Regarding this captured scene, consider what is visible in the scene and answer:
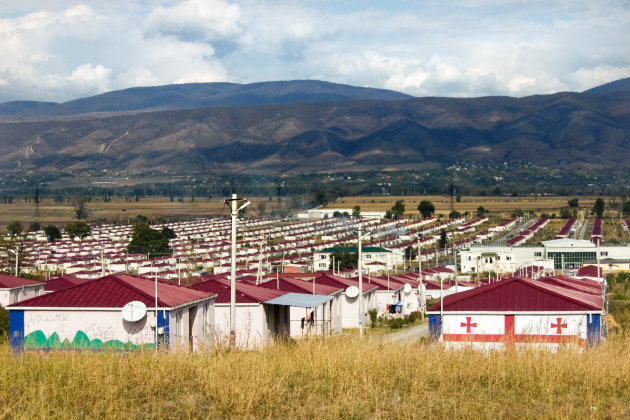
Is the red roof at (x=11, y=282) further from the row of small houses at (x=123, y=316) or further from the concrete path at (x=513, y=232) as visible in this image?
the concrete path at (x=513, y=232)

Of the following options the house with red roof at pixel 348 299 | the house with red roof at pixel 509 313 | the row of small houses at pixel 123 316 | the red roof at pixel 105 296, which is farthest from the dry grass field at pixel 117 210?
the house with red roof at pixel 509 313

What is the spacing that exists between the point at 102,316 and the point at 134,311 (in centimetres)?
107

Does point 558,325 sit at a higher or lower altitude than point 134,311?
lower

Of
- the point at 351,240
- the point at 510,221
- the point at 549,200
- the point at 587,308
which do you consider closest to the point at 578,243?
the point at 351,240

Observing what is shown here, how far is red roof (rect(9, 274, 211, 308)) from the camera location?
18.6 m

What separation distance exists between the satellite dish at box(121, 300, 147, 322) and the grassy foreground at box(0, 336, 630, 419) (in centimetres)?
725

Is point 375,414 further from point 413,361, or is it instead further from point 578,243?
point 578,243

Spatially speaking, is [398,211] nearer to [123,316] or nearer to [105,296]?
[105,296]

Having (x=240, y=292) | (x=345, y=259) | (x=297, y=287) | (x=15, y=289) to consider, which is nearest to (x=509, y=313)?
(x=240, y=292)

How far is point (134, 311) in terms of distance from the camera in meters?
17.8

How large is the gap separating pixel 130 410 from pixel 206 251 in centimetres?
7105

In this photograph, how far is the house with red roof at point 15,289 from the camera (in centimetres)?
3106

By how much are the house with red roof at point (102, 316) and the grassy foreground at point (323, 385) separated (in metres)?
7.46

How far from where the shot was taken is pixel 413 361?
10359mm
